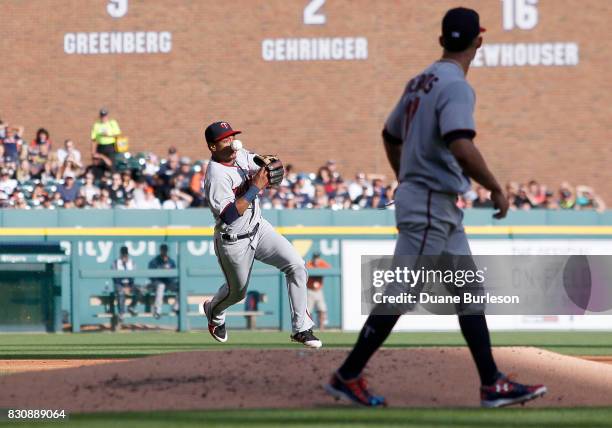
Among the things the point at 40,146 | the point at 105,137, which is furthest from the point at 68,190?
the point at 105,137

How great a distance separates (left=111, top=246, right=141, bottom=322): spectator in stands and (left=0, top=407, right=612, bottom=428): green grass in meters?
11.3

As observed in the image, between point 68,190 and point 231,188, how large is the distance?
10.4 metres

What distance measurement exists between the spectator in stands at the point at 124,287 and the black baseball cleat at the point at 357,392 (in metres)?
11.2

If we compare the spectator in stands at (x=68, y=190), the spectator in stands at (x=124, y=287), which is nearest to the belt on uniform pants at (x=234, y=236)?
the spectator in stands at (x=124, y=287)

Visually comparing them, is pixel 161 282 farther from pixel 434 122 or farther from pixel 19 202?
pixel 434 122

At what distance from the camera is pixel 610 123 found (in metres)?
26.9

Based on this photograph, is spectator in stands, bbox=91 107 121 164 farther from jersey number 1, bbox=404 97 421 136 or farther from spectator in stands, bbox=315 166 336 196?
jersey number 1, bbox=404 97 421 136

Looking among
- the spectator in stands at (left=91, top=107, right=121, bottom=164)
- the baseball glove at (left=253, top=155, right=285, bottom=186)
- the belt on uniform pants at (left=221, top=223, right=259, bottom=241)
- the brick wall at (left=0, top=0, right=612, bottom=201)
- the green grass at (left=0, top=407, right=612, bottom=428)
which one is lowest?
the green grass at (left=0, top=407, right=612, bottom=428)

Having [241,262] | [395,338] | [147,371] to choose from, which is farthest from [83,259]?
[147,371]

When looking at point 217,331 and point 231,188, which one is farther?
point 217,331

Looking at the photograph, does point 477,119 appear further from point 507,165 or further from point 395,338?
point 395,338

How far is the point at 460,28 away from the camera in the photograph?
6.39m

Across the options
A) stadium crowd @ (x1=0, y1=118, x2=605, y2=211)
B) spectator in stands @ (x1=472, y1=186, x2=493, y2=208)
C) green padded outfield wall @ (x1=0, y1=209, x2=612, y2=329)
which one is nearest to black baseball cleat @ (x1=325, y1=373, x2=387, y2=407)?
green padded outfield wall @ (x1=0, y1=209, x2=612, y2=329)

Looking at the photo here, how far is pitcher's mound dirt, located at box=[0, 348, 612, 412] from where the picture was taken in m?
6.64
